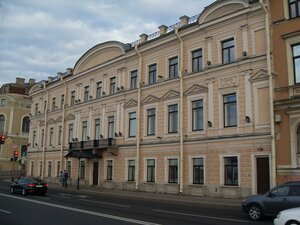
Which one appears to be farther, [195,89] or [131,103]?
[131,103]

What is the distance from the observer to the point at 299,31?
2034 centimetres

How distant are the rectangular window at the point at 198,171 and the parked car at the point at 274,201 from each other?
10121 millimetres

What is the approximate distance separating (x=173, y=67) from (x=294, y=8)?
10300 millimetres

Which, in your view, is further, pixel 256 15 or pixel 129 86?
pixel 129 86

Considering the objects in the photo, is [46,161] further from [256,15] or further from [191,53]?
[256,15]

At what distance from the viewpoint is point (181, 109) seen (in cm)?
2647

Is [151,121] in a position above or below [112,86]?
below

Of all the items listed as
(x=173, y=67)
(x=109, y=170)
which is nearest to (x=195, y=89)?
(x=173, y=67)

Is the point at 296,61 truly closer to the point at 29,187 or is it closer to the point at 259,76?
the point at 259,76

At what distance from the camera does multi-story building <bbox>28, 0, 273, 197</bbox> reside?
73.8 feet

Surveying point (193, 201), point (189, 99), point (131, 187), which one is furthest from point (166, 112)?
point (193, 201)

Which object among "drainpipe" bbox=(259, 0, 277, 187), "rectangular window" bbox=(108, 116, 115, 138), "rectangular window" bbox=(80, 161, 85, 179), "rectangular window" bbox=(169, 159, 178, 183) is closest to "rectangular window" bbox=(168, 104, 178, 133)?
"rectangular window" bbox=(169, 159, 178, 183)

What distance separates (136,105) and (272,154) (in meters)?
13.6

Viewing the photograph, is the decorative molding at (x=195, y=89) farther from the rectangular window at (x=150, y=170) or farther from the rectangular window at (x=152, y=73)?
the rectangular window at (x=150, y=170)
